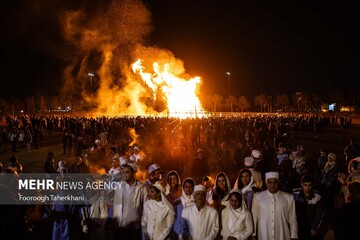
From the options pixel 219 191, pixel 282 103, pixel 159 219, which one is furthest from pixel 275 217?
pixel 282 103

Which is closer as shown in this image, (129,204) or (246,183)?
(129,204)

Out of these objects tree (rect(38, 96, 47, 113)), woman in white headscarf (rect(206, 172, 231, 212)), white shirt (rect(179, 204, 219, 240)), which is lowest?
white shirt (rect(179, 204, 219, 240))

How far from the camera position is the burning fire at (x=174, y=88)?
51344 millimetres

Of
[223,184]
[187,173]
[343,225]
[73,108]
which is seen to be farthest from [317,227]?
[73,108]

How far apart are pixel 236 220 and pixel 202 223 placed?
0.49m

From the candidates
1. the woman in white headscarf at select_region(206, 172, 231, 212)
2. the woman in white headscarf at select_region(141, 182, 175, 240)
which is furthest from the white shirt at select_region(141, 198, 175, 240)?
the woman in white headscarf at select_region(206, 172, 231, 212)

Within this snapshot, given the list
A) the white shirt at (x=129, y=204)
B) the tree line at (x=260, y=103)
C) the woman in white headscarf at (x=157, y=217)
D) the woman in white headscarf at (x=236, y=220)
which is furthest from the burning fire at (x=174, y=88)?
the woman in white headscarf at (x=236, y=220)

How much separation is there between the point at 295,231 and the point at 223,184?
144 cm

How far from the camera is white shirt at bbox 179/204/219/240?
497cm

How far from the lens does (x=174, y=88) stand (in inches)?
2044

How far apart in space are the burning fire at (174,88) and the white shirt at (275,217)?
4497 centimetres

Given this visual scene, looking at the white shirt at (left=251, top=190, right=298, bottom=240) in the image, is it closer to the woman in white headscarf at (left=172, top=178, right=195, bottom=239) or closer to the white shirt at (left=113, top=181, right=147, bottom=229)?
the woman in white headscarf at (left=172, top=178, right=195, bottom=239)

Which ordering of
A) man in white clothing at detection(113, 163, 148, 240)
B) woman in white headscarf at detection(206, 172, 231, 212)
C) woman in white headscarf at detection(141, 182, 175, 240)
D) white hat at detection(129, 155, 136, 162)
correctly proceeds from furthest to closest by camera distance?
white hat at detection(129, 155, 136, 162)
woman in white headscarf at detection(206, 172, 231, 212)
man in white clothing at detection(113, 163, 148, 240)
woman in white headscarf at detection(141, 182, 175, 240)

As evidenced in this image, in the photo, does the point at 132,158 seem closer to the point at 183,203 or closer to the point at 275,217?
the point at 183,203
